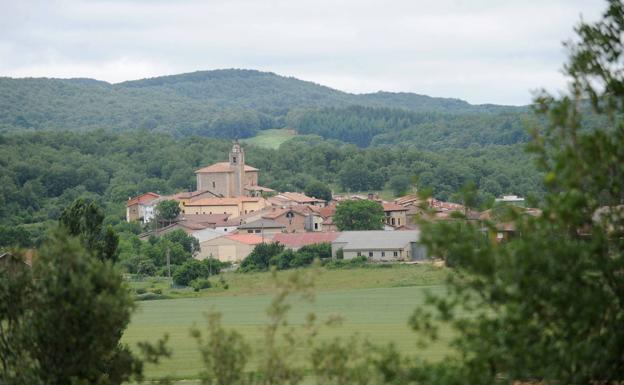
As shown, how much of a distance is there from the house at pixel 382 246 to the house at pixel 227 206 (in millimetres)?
36476

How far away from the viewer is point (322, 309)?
146ft

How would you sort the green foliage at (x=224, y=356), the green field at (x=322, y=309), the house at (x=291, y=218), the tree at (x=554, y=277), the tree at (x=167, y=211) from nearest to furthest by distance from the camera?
1. the tree at (x=554, y=277)
2. the green foliage at (x=224, y=356)
3. the green field at (x=322, y=309)
4. the house at (x=291, y=218)
5. the tree at (x=167, y=211)

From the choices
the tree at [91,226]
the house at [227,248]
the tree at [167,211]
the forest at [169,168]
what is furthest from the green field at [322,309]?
the forest at [169,168]

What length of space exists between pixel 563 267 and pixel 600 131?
5.45 feet

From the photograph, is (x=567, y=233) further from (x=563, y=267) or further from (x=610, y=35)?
(x=610, y=35)

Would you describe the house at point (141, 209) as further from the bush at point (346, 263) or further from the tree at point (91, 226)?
the tree at point (91, 226)

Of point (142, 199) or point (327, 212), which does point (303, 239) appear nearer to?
point (327, 212)

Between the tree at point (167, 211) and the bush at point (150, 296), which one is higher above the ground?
the tree at point (167, 211)

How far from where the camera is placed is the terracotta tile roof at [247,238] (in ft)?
280

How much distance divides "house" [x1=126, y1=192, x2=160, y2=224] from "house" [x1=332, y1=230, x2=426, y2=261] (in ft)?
127

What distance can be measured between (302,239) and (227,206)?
34.0m

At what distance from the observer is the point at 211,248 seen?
279 feet

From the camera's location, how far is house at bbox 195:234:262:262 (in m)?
83.5

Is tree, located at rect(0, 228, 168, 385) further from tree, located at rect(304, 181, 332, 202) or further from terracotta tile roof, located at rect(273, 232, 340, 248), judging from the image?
tree, located at rect(304, 181, 332, 202)
